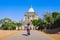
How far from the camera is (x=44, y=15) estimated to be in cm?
7844

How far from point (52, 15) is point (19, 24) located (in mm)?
65475

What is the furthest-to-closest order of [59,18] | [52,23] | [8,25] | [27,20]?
[27,20] → [8,25] → [52,23] → [59,18]

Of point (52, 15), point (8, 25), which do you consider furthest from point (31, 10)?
point (52, 15)

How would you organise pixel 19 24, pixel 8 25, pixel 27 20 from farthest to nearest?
pixel 27 20, pixel 19 24, pixel 8 25

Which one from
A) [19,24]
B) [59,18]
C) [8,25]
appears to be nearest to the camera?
[59,18]

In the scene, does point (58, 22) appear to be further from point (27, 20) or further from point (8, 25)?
point (27, 20)

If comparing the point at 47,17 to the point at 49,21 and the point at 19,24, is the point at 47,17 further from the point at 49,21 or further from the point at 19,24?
the point at 19,24

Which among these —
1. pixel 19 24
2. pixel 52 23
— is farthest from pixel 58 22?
pixel 19 24

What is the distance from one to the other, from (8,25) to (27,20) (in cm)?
5769

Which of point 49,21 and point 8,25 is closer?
point 49,21

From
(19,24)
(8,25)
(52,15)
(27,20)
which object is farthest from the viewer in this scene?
(27,20)

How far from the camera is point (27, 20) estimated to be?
161 m

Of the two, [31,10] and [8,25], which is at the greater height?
[31,10]

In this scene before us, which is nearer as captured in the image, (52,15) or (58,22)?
(58,22)
